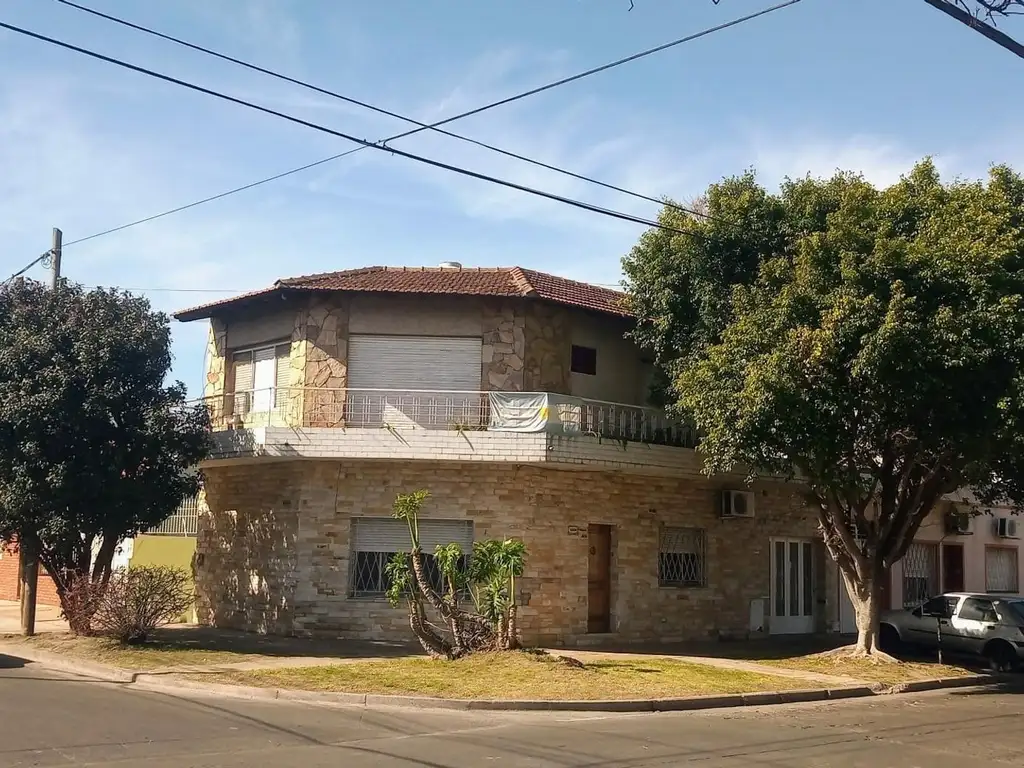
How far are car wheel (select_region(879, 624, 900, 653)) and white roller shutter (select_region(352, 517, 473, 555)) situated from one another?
8.79m

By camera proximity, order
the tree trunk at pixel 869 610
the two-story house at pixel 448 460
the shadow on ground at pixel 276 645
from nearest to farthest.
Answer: the shadow on ground at pixel 276 645, the tree trunk at pixel 869 610, the two-story house at pixel 448 460

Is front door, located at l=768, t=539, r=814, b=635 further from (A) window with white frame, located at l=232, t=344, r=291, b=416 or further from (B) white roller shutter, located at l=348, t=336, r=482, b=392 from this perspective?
(A) window with white frame, located at l=232, t=344, r=291, b=416

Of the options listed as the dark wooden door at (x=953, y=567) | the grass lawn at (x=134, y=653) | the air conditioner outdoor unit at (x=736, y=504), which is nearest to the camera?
the grass lawn at (x=134, y=653)

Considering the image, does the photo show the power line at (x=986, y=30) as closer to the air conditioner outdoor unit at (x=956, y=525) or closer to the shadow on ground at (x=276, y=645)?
the shadow on ground at (x=276, y=645)

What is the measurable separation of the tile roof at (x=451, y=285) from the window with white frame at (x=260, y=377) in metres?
1.17

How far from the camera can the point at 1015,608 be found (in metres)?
18.7

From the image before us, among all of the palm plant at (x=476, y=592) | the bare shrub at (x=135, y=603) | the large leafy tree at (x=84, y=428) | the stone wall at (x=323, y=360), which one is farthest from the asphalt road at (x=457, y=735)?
the stone wall at (x=323, y=360)

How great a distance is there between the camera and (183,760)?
28.3 feet

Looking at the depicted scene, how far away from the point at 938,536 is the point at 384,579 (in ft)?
52.7

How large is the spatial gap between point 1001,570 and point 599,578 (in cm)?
1546

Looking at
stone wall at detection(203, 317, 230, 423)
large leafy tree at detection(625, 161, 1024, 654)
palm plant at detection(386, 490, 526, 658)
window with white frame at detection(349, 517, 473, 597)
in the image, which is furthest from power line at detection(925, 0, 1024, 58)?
stone wall at detection(203, 317, 230, 423)

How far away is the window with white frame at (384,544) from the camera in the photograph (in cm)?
1908

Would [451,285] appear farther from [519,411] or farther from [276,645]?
[276,645]

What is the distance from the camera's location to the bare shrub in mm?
16688
